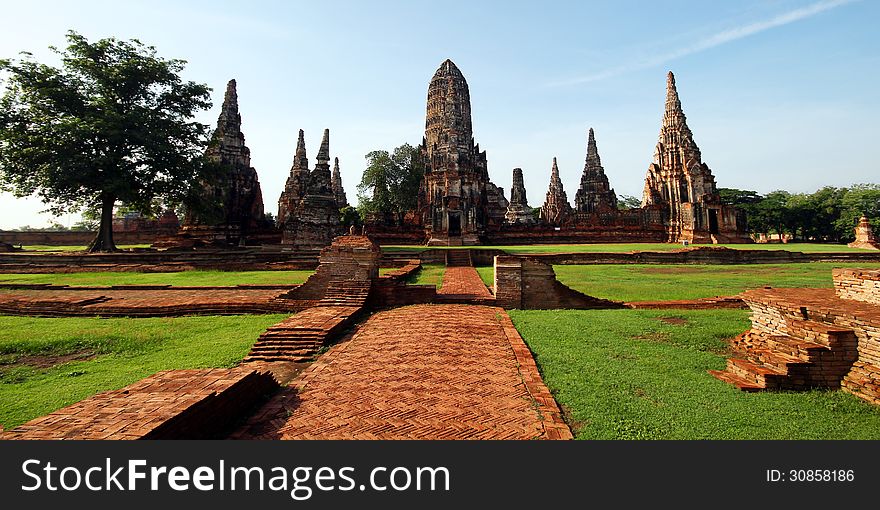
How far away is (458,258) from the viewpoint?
72.4ft

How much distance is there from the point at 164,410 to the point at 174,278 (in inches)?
604

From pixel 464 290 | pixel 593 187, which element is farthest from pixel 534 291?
pixel 593 187

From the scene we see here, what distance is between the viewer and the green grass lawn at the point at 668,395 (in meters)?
3.49

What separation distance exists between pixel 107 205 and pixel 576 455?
28410mm

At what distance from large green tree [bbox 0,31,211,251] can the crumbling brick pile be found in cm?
2624

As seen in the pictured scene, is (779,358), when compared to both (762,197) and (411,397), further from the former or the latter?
(762,197)

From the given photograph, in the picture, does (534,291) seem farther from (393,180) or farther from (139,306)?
(393,180)

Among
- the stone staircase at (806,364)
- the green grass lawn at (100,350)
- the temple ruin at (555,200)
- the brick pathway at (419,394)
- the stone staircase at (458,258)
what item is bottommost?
the brick pathway at (419,394)

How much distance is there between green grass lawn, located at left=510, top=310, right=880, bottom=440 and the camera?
3.49 m

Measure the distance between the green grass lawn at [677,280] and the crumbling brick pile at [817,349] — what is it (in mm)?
5428

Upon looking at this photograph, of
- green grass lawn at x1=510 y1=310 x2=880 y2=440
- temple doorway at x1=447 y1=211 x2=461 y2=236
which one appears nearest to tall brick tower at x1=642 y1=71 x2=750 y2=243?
temple doorway at x1=447 y1=211 x2=461 y2=236

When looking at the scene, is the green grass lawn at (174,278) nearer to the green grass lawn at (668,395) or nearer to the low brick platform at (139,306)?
the low brick platform at (139,306)

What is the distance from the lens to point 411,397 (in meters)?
4.43

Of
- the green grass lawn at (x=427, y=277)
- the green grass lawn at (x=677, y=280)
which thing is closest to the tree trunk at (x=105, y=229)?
the green grass lawn at (x=427, y=277)
